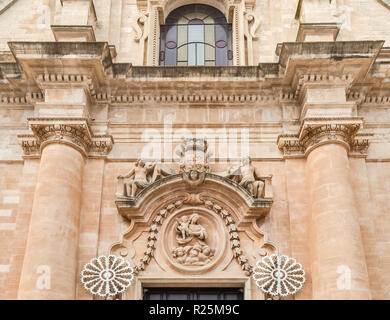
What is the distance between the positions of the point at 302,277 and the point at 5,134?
7597 millimetres

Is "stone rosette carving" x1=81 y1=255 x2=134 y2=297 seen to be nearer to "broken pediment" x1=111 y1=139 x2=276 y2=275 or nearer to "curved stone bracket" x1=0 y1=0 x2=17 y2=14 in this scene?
"broken pediment" x1=111 y1=139 x2=276 y2=275

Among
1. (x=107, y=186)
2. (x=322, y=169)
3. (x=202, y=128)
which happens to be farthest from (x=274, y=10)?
(x=107, y=186)

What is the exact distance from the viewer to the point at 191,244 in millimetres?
14039

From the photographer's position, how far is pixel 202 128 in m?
15.4

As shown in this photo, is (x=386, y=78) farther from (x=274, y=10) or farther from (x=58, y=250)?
(x=58, y=250)

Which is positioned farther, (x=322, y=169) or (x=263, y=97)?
(x=263, y=97)

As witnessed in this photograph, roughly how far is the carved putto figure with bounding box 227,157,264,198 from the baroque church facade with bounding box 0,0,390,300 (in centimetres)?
3

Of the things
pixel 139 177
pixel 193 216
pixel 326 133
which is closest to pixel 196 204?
pixel 193 216

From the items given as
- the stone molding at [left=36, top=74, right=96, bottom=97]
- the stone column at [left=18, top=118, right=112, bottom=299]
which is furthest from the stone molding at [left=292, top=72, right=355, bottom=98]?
the stone molding at [left=36, top=74, right=96, bottom=97]

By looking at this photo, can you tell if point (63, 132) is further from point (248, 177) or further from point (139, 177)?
point (248, 177)

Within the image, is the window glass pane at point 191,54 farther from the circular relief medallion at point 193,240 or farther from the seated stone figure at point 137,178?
the circular relief medallion at point 193,240

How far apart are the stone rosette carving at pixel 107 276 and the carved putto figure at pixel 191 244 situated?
44.7 inches

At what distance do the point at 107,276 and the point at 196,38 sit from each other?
7213mm

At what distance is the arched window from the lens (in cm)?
1716
